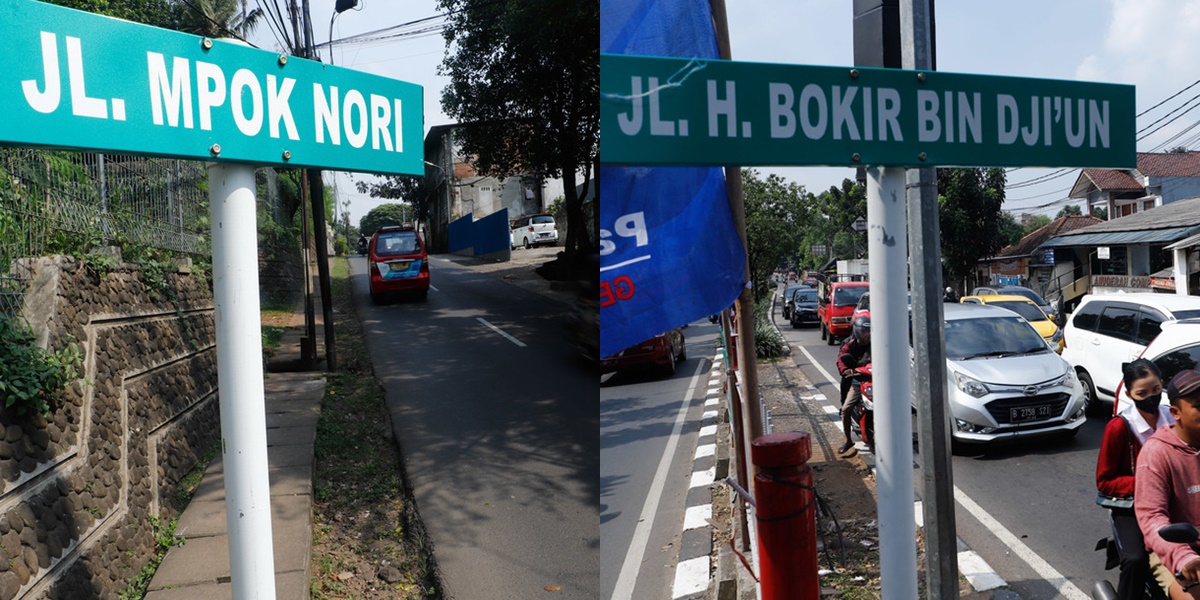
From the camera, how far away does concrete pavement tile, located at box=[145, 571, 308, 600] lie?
4.96 metres

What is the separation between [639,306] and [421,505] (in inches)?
172

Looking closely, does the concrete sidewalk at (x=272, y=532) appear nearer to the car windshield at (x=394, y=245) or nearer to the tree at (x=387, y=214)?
the car windshield at (x=394, y=245)

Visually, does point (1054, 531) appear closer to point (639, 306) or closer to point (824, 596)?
point (824, 596)

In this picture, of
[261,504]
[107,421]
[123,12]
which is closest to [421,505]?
[107,421]

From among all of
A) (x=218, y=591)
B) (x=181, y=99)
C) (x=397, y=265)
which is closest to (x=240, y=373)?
(x=181, y=99)

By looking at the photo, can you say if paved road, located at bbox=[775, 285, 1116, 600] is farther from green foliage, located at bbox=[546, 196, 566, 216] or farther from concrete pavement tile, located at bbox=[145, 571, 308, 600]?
green foliage, located at bbox=[546, 196, 566, 216]

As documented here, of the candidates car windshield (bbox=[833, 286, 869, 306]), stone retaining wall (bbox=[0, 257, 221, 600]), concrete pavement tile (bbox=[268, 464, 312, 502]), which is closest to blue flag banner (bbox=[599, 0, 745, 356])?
stone retaining wall (bbox=[0, 257, 221, 600])

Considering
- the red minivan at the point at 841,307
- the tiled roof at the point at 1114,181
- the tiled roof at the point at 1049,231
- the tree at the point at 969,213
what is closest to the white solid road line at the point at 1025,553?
the red minivan at the point at 841,307

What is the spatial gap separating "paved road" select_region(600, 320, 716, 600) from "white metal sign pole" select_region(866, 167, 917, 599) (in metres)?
2.42

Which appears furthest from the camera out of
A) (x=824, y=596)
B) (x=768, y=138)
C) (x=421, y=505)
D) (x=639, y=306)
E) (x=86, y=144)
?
(x=421, y=505)

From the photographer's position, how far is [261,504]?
262 cm

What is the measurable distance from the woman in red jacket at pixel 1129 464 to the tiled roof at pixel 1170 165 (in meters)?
37.2

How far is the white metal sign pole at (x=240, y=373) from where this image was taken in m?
2.55

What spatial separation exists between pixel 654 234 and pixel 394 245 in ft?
61.3
